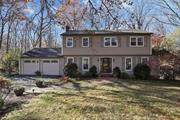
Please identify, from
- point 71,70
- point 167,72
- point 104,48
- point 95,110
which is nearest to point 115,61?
point 104,48

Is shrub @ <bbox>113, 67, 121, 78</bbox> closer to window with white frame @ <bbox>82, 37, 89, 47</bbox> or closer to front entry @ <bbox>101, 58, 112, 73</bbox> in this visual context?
front entry @ <bbox>101, 58, 112, 73</bbox>

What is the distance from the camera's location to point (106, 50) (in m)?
33.2

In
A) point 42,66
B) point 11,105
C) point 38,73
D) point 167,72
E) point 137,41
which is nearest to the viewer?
point 11,105

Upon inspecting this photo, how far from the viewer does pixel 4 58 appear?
39562 mm

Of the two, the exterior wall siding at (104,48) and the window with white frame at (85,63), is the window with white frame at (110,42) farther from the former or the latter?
the window with white frame at (85,63)

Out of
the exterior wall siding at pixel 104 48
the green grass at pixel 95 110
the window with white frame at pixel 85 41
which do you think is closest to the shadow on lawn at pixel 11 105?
the green grass at pixel 95 110

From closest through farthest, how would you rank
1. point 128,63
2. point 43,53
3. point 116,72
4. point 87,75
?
point 116,72 < point 87,75 < point 128,63 < point 43,53

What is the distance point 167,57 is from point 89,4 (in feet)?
72.0

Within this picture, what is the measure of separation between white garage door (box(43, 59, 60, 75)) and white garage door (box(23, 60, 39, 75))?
1066mm

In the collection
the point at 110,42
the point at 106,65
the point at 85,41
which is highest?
the point at 85,41

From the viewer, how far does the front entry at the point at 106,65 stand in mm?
33438

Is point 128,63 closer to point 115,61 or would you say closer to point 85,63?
point 115,61

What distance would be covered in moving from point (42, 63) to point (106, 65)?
8.08 metres

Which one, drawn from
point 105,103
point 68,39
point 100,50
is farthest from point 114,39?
point 105,103
